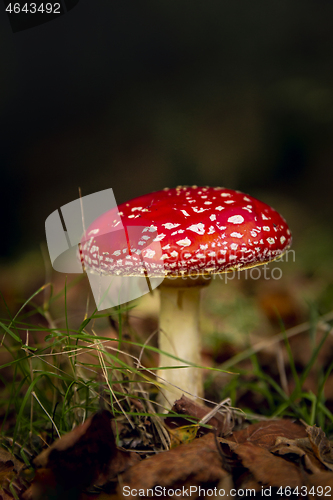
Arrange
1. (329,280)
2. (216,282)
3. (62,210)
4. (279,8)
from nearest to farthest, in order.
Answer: (62,210), (329,280), (216,282), (279,8)

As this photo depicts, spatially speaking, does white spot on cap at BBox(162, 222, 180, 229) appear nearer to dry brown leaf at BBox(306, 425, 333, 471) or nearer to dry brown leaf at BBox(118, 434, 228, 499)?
dry brown leaf at BBox(118, 434, 228, 499)

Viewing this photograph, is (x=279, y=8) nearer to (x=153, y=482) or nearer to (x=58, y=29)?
(x=58, y=29)

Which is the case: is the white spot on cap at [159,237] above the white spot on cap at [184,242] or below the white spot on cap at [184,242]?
above

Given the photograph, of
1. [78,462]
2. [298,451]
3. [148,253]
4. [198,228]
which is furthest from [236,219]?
[78,462]

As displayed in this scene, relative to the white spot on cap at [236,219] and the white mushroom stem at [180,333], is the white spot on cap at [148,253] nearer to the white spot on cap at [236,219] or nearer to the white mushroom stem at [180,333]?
the white spot on cap at [236,219]

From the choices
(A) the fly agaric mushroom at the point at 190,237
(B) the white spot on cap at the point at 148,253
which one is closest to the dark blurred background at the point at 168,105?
(A) the fly agaric mushroom at the point at 190,237

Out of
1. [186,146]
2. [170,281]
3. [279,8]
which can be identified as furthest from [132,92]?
[170,281]
